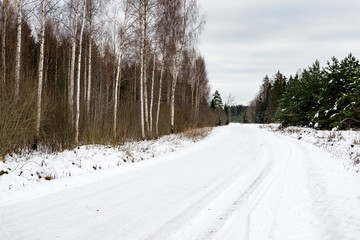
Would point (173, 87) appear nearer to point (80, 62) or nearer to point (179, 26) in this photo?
point (179, 26)

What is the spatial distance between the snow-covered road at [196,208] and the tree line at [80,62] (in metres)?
3.99

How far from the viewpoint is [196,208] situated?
3398 mm

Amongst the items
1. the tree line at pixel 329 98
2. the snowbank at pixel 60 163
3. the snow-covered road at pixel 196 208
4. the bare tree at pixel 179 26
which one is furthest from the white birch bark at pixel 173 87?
the tree line at pixel 329 98

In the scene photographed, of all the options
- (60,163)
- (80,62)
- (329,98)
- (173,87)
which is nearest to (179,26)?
(173,87)

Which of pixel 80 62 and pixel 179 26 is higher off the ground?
pixel 179 26

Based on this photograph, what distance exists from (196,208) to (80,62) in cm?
853

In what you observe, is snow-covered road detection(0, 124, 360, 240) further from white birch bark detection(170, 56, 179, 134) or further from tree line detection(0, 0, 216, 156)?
white birch bark detection(170, 56, 179, 134)

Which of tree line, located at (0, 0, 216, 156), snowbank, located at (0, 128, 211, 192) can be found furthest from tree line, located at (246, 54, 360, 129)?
snowbank, located at (0, 128, 211, 192)

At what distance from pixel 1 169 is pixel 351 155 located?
11.8m

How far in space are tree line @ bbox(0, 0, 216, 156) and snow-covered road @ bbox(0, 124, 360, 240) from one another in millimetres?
3992

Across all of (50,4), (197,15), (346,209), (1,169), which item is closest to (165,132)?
(197,15)

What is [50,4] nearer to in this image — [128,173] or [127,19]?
[127,19]

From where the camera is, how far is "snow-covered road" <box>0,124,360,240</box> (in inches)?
104

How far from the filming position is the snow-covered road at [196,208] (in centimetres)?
264
